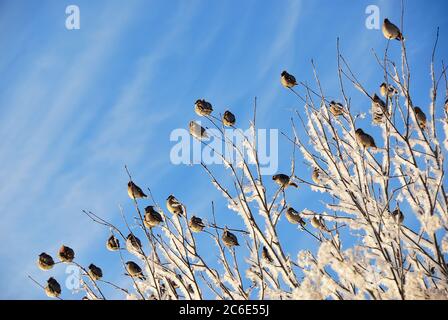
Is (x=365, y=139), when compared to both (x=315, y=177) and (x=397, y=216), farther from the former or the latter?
(x=397, y=216)

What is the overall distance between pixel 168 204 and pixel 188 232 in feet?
1.77

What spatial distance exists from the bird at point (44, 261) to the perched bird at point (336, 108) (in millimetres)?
2904

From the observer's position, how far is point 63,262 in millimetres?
3582

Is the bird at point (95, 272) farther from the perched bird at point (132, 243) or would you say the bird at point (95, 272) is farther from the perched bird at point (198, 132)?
the perched bird at point (198, 132)

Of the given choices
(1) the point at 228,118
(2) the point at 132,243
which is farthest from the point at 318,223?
(2) the point at 132,243

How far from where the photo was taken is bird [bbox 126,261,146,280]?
3.41m

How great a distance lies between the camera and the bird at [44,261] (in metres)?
3.64

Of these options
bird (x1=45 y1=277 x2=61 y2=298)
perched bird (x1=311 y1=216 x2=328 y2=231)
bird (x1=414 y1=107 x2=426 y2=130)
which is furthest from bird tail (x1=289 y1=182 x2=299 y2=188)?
bird (x1=45 y1=277 x2=61 y2=298)

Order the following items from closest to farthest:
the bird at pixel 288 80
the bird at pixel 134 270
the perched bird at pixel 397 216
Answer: the perched bird at pixel 397 216 < the bird at pixel 134 270 < the bird at pixel 288 80

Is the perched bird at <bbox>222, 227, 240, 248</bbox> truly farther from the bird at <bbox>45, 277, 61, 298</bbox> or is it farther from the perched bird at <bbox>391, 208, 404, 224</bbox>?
the bird at <bbox>45, 277, 61, 298</bbox>

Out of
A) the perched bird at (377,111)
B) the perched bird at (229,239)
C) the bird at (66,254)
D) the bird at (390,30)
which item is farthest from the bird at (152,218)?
the bird at (390,30)

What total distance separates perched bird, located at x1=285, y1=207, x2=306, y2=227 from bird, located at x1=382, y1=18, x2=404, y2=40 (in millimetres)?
1831
